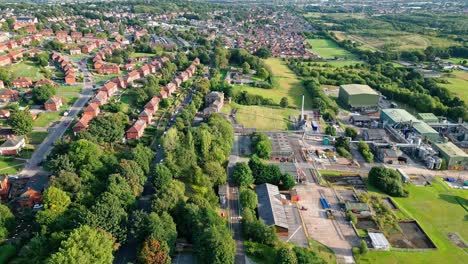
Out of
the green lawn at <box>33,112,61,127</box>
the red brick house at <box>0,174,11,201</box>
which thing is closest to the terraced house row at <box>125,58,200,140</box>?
the green lawn at <box>33,112,61,127</box>

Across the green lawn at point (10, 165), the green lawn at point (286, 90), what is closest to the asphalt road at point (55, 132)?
the green lawn at point (10, 165)

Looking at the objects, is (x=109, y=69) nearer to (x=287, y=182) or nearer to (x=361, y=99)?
(x=361, y=99)

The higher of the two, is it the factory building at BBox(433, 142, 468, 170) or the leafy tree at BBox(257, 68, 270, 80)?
the leafy tree at BBox(257, 68, 270, 80)

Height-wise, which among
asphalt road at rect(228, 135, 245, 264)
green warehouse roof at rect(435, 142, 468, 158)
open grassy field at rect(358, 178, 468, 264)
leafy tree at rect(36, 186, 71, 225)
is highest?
leafy tree at rect(36, 186, 71, 225)

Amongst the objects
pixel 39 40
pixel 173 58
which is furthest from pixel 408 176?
pixel 39 40

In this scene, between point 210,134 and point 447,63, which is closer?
point 210,134

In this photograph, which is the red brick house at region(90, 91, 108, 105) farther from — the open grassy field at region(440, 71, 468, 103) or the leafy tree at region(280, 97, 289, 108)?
the open grassy field at region(440, 71, 468, 103)

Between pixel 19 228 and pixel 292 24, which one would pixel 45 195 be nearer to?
pixel 19 228
